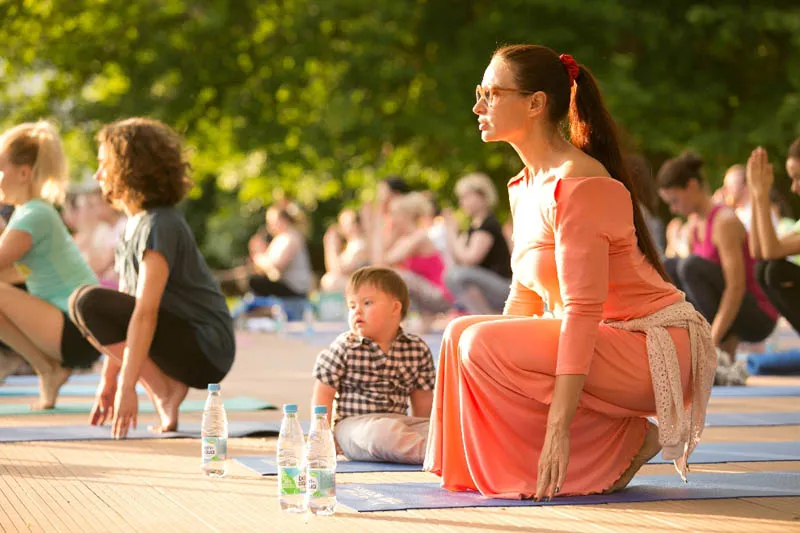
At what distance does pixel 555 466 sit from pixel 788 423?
2.59 m

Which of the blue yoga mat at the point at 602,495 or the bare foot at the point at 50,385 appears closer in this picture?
the blue yoga mat at the point at 602,495

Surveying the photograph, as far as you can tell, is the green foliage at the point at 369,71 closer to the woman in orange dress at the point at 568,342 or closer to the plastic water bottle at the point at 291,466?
the woman in orange dress at the point at 568,342

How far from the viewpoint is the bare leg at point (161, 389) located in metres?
5.77

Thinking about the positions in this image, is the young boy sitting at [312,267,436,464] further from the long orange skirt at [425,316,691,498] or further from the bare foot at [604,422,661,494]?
the bare foot at [604,422,661,494]

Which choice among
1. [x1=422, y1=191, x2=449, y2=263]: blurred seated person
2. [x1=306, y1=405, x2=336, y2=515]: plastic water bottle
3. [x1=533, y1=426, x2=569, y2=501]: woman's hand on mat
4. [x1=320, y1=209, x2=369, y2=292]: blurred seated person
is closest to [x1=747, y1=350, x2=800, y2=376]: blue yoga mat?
[x1=533, y1=426, x2=569, y2=501]: woman's hand on mat

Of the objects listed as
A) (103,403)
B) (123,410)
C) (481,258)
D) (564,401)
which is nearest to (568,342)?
(564,401)

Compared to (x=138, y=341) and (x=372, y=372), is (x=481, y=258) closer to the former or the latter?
(x=138, y=341)

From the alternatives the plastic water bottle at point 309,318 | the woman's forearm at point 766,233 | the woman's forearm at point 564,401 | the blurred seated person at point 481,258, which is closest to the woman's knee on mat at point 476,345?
the woman's forearm at point 564,401

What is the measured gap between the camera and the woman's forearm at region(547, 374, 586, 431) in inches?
154

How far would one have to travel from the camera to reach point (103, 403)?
5.80 m

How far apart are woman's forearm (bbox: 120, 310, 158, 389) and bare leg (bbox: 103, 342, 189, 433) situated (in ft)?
0.74

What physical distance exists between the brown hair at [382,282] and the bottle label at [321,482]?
1352 millimetres

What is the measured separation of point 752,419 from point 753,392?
1.39m

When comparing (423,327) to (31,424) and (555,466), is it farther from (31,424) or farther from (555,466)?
(555,466)
